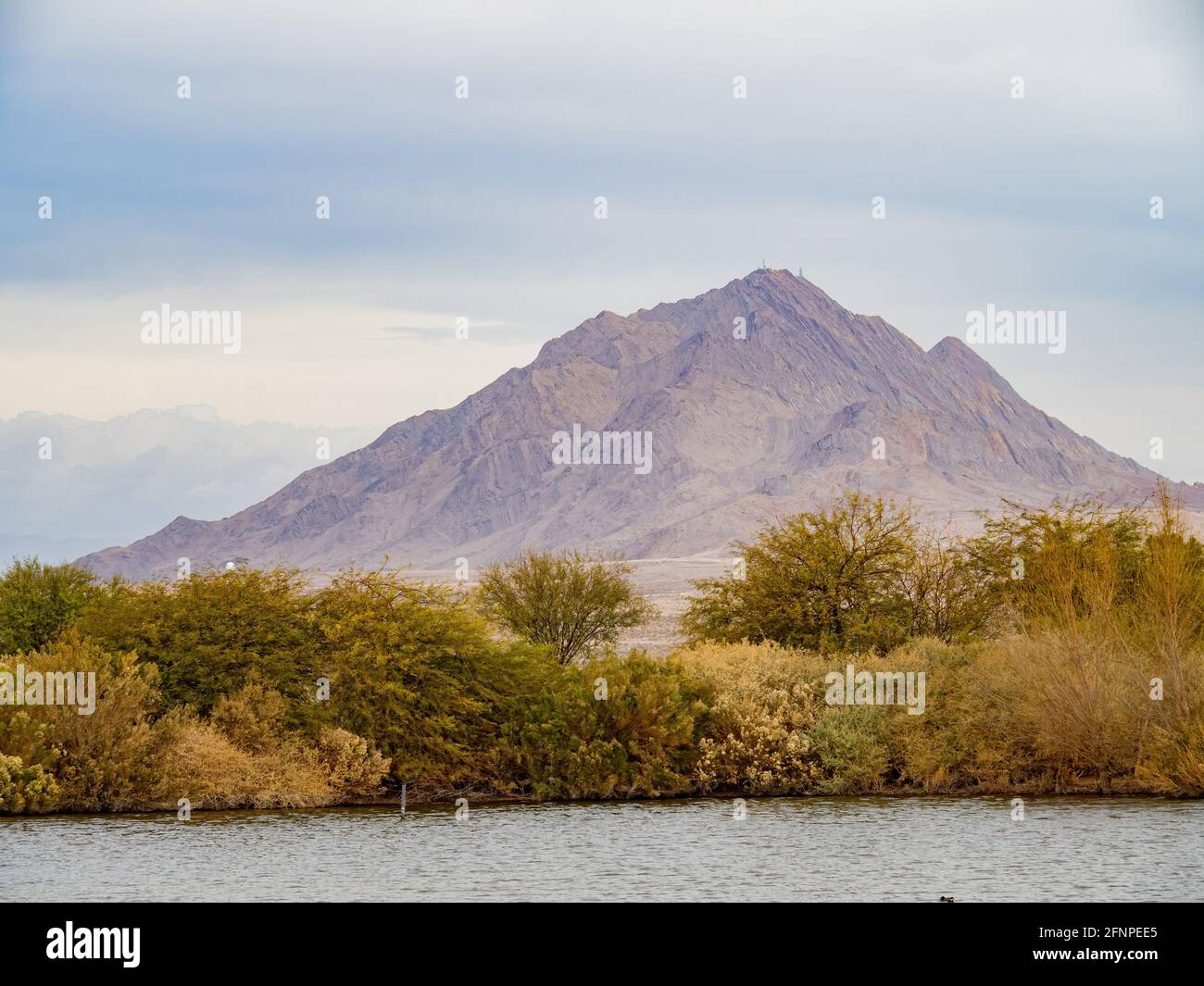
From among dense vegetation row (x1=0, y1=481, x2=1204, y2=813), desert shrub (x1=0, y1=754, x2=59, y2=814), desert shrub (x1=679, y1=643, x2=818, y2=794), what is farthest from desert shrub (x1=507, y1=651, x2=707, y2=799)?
desert shrub (x1=0, y1=754, x2=59, y2=814)

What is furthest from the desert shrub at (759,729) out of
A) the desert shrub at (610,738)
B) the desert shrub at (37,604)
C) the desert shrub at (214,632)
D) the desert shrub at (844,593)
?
the desert shrub at (37,604)

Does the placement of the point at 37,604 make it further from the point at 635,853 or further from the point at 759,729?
the point at 635,853

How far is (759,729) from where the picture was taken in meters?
38.5

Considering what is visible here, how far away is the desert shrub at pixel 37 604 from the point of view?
43688 mm

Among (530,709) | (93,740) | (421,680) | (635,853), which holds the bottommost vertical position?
(635,853)

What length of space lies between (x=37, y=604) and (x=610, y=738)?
18419mm

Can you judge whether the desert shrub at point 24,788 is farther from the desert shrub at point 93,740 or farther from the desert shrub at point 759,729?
the desert shrub at point 759,729

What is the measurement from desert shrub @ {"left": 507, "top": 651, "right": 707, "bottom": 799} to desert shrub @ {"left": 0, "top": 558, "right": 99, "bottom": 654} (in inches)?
561

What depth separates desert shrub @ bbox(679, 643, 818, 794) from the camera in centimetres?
3853

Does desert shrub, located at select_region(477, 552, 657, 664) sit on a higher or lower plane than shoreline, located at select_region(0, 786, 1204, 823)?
higher

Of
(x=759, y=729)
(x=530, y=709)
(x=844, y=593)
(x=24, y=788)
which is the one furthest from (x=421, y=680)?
(x=844, y=593)

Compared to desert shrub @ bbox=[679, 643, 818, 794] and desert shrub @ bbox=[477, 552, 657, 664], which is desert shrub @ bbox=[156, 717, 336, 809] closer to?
desert shrub @ bbox=[679, 643, 818, 794]

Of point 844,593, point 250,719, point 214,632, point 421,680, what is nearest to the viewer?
point 250,719

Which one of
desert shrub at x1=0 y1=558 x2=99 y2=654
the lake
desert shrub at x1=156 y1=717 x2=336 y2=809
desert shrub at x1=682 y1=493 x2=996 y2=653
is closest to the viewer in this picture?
the lake
